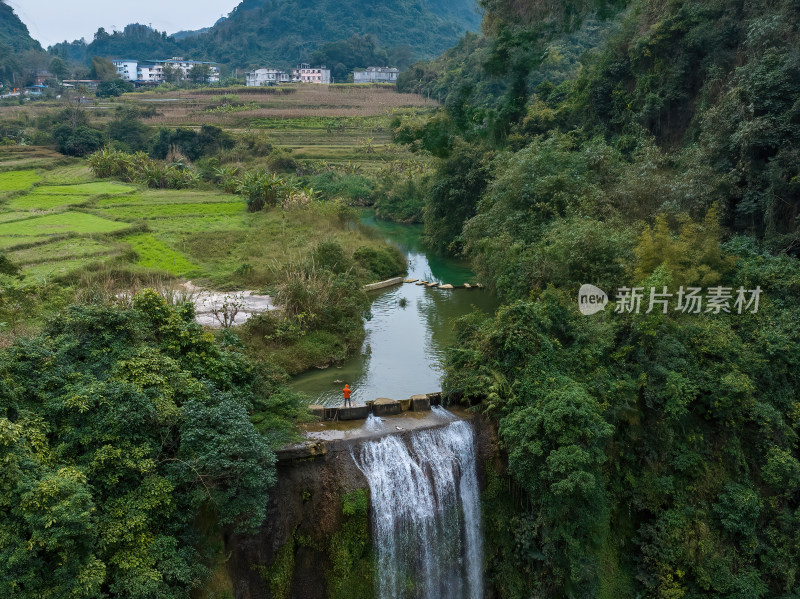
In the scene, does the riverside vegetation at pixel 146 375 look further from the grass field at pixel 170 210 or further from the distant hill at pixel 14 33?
the distant hill at pixel 14 33

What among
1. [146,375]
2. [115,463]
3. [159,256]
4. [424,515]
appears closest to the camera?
[115,463]

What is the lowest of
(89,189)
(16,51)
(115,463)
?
(115,463)

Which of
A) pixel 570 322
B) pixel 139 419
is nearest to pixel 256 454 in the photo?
pixel 139 419

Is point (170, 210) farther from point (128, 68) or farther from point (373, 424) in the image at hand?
point (128, 68)

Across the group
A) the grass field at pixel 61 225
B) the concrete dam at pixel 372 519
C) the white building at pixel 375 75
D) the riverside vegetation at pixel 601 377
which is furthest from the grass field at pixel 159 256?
the white building at pixel 375 75

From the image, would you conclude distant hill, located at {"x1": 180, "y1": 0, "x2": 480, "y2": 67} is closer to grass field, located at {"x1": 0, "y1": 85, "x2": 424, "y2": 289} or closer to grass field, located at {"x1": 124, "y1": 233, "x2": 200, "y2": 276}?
grass field, located at {"x1": 0, "y1": 85, "x2": 424, "y2": 289}

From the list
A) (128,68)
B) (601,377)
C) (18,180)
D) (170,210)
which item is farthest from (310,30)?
(601,377)
